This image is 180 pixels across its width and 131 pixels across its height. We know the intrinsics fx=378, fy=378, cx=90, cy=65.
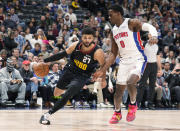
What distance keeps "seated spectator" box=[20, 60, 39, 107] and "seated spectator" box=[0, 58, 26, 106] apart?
312mm

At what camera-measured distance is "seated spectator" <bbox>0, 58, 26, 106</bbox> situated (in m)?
9.88

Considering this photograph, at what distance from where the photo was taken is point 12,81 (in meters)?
9.88

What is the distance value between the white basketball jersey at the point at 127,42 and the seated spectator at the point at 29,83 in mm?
4507

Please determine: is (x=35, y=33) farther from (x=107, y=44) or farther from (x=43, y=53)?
(x=107, y=44)

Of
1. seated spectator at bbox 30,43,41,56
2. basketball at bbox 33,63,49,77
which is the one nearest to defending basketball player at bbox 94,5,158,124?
basketball at bbox 33,63,49,77

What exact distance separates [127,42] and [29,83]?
4.90 meters

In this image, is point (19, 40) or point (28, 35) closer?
point (19, 40)

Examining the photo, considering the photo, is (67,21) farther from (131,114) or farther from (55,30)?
(131,114)

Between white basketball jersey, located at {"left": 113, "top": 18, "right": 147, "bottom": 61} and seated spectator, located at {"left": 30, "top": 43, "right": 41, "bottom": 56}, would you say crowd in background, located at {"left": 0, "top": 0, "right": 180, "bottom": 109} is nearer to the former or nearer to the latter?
→ seated spectator, located at {"left": 30, "top": 43, "right": 41, "bottom": 56}

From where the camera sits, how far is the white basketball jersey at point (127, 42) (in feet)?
20.1

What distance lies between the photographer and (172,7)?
1845 cm

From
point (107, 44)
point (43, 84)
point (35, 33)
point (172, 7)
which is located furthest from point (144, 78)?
point (172, 7)

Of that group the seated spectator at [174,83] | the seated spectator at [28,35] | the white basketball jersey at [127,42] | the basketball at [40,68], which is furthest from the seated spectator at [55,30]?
the basketball at [40,68]

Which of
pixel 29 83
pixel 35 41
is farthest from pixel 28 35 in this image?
pixel 29 83
